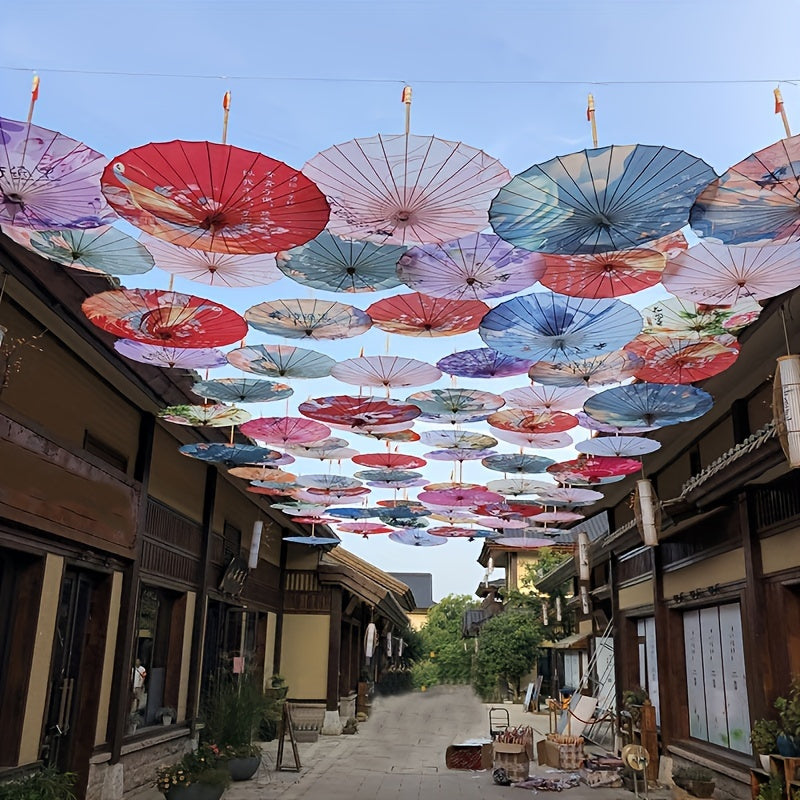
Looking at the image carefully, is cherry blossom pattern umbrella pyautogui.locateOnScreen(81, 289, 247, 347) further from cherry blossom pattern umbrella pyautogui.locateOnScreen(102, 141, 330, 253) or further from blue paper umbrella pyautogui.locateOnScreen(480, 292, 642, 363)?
blue paper umbrella pyautogui.locateOnScreen(480, 292, 642, 363)

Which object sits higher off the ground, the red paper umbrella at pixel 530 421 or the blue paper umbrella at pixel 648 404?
the red paper umbrella at pixel 530 421

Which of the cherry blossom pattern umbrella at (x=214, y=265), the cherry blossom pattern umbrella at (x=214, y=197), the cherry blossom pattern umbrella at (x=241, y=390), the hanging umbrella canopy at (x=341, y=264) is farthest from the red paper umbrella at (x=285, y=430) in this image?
the cherry blossom pattern umbrella at (x=214, y=197)

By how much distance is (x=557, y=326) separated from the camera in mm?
6859

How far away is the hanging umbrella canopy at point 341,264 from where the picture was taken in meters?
5.85

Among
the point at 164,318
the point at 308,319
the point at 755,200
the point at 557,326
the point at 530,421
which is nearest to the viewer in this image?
the point at 755,200

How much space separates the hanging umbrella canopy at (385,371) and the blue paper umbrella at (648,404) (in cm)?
191

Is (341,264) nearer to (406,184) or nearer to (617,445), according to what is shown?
(406,184)

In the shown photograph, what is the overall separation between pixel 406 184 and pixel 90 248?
2495mm

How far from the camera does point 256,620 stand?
16781 mm

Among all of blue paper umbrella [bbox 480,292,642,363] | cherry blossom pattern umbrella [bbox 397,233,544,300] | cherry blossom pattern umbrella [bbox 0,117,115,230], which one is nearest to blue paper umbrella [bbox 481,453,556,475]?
blue paper umbrella [bbox 480,292,642,363]

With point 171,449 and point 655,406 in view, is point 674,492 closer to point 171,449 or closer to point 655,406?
point 655,406

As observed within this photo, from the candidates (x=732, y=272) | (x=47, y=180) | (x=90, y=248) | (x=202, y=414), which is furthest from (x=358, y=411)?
(x=47, y=180)

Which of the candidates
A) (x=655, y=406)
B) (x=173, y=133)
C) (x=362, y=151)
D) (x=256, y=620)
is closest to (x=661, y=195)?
(x=362, y=151)

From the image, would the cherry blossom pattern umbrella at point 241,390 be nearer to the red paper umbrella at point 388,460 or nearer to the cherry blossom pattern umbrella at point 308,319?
the cherry blossom pattern umbrella at point 308,319
